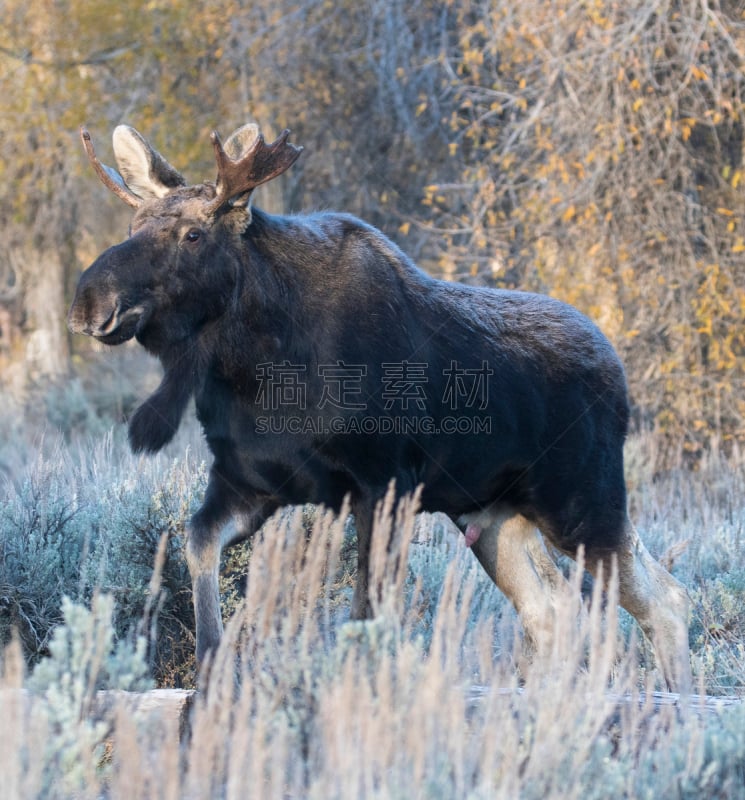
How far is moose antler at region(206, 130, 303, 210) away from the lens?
14.9 ft

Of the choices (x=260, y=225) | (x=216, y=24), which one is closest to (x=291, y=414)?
(x=260, y=225)

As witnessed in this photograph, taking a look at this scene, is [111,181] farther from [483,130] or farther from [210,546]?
[483,130]

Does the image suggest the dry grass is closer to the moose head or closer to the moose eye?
the moose head

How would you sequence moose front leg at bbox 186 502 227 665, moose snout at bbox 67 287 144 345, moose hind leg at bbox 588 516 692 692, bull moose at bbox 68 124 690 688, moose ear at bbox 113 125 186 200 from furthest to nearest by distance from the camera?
moose hind leg at bbox 588 516 692 692 < moose ear at bbox 113 125 186 200 < moose front leg at bbox 186 502 227 665 < bull moose at bbox 68 124 690 688 < moose snout at bbox 67 287 144 345

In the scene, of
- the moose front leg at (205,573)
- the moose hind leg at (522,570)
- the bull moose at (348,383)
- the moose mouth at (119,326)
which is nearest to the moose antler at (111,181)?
the bull moose at (348,383)

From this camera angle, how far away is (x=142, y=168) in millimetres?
4973

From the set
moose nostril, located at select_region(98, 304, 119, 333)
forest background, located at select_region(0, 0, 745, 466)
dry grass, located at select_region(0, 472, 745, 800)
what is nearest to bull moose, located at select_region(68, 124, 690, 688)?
moose nostril, located at select_region(98, 304, 119, 333)

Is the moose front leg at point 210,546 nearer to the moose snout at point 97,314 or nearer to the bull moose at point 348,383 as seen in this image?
the bull moose at point 348,383

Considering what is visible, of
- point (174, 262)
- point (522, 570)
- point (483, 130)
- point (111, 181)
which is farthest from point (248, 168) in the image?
point (483, 130)

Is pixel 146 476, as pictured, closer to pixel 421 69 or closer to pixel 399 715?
pixel 399 715

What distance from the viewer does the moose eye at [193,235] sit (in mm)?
4527

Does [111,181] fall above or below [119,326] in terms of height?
above

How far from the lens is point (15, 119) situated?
15.7 m

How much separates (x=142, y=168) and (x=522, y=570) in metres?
2.42
